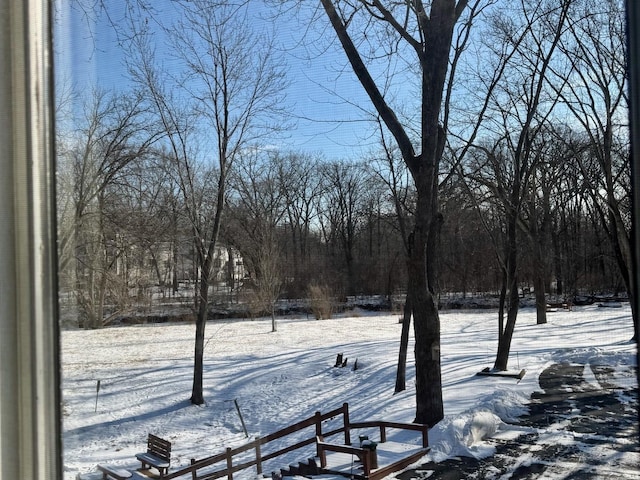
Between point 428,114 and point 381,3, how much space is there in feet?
1.55

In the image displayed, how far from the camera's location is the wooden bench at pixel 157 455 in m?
1.21

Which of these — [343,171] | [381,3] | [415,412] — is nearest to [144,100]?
[343,171]

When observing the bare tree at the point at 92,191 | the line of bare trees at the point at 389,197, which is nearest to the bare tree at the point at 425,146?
the line of bare trees at the point at 389,197

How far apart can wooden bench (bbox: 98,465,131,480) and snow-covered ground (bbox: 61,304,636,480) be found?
0.08 ft

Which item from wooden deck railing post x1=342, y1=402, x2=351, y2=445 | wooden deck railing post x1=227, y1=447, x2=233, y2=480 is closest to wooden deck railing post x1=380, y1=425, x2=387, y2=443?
wooden deck railing post x1=342, y1=402, x2=351, y2=445

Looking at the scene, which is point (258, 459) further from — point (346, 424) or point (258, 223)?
point (258, 223)

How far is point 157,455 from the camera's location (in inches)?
49.7

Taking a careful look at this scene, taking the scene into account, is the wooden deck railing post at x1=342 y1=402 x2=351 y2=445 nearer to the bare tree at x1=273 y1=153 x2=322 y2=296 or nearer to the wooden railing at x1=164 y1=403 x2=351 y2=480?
the wooden railing at x1=164 y1=403 x2=351 y2=480

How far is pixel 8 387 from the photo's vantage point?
58 cm

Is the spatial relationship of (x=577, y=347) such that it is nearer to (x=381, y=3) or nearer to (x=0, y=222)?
(x=0, y=222)

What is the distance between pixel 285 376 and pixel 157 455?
1.30 meters

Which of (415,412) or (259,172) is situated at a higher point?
(259,172)

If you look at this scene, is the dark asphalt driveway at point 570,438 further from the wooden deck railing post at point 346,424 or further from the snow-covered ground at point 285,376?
the wooden deck railing post at point 346,424

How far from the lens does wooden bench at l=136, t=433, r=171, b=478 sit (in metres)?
1.21
